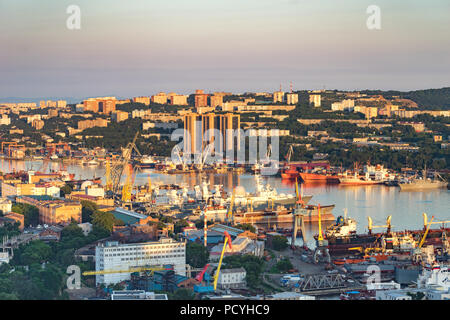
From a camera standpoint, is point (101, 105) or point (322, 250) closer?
point (322, 250)

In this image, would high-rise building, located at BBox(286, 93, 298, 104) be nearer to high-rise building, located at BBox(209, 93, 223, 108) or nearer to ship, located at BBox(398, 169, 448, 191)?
high-rise building, located at BBox(209, 93, 223, 108)

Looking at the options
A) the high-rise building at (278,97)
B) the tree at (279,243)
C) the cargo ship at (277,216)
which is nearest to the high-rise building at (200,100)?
the high-rise building at (278,97)

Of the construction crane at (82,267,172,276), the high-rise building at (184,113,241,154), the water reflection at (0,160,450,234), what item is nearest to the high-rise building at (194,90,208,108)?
the high-rise building at (184,113,241,154)

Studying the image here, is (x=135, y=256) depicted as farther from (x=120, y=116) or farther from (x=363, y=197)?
(x=120, y=116)

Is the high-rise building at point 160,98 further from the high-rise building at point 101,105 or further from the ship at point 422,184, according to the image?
the ship at point 422,184

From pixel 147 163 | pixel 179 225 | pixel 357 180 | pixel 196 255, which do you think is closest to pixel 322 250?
pixel 196 255

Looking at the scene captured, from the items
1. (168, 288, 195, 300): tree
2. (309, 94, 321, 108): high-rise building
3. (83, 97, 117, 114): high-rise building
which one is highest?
(309, 94, 321, 108): high-rise building
